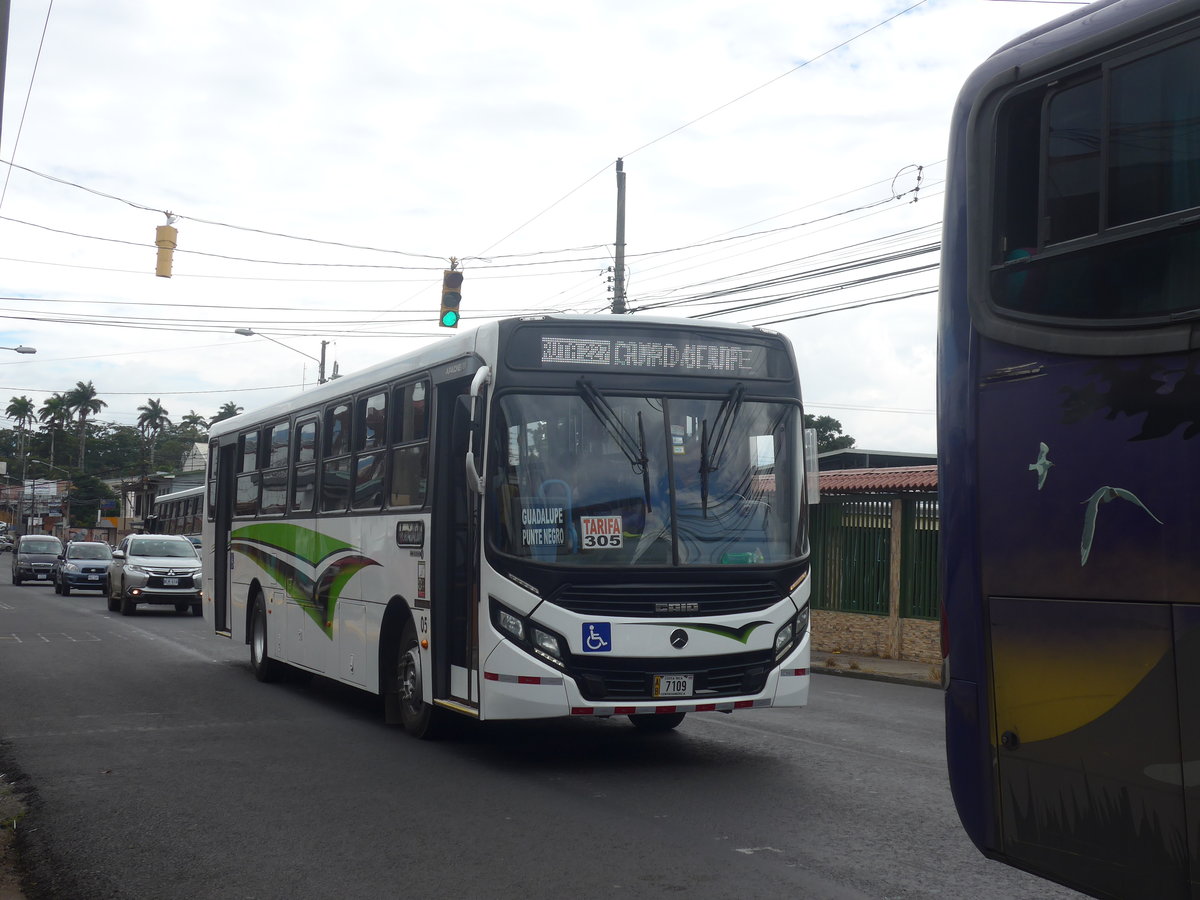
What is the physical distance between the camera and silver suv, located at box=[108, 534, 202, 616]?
28172 millimetres

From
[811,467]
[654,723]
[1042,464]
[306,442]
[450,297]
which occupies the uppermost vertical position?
[450,297]

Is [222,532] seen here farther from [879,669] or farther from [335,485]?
[879,669]

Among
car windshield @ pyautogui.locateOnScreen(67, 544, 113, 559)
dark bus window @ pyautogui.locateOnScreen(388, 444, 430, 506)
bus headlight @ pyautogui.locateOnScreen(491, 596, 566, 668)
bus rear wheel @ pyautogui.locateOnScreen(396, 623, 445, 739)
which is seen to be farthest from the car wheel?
car windshield @ pyautogui.locateOnScreen(67, 544, 113, 559)

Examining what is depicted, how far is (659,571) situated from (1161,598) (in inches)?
207

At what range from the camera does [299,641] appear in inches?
532

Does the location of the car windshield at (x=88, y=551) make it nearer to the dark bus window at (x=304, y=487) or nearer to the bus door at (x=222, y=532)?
the bus door at (x=222, y=532)

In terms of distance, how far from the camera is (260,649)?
15.2 metres

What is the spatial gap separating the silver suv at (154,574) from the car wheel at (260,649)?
44.7 feet

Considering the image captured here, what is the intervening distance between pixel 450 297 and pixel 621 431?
423 inches

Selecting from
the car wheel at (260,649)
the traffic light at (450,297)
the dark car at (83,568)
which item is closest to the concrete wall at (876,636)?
Answer: the traffic light at (450,297)

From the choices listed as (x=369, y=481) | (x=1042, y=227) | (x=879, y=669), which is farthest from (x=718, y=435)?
(x=879, y=669)

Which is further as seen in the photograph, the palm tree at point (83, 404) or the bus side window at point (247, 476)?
the palm tree at point (83, 404)

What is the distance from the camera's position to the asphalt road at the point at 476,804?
6.23 meters

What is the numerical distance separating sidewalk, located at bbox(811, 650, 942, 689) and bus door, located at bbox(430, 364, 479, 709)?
813 centimetres
